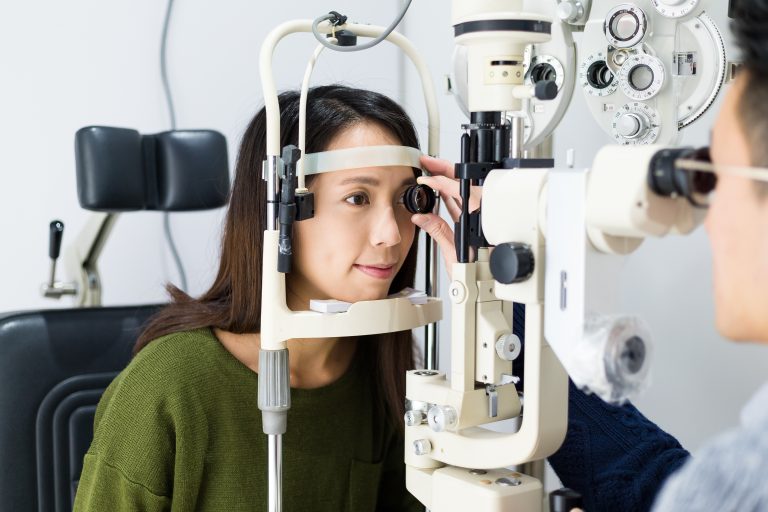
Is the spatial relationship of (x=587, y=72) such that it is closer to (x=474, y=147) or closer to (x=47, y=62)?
(x=474, y=147)

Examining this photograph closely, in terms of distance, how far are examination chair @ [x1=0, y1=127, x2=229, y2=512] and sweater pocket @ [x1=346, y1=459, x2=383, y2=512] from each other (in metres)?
0.54

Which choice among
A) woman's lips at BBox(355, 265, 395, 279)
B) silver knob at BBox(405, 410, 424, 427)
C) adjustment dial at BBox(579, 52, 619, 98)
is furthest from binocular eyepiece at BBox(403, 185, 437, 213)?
adjustment dial at BBox(579, 52, 619, 98)

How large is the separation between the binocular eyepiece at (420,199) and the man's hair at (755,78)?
63cm

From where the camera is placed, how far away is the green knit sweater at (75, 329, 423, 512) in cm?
136

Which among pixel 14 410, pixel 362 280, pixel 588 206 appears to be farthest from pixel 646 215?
pixel 14 410

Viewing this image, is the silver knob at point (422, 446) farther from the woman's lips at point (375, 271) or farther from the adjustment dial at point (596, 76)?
the adjustment dial at point (596, 76)

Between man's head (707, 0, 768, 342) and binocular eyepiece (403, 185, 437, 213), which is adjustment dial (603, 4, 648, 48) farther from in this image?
man's head (707, 0, 768, 342)

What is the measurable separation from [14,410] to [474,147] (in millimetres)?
1111

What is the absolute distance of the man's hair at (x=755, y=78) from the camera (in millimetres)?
703

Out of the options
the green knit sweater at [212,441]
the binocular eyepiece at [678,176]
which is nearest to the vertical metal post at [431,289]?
the green knit sweater at [212,441]

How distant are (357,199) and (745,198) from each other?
734 millimetres

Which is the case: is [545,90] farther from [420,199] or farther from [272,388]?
[272,388]

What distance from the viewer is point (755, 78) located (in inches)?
28.3

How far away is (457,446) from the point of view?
1095 mm
